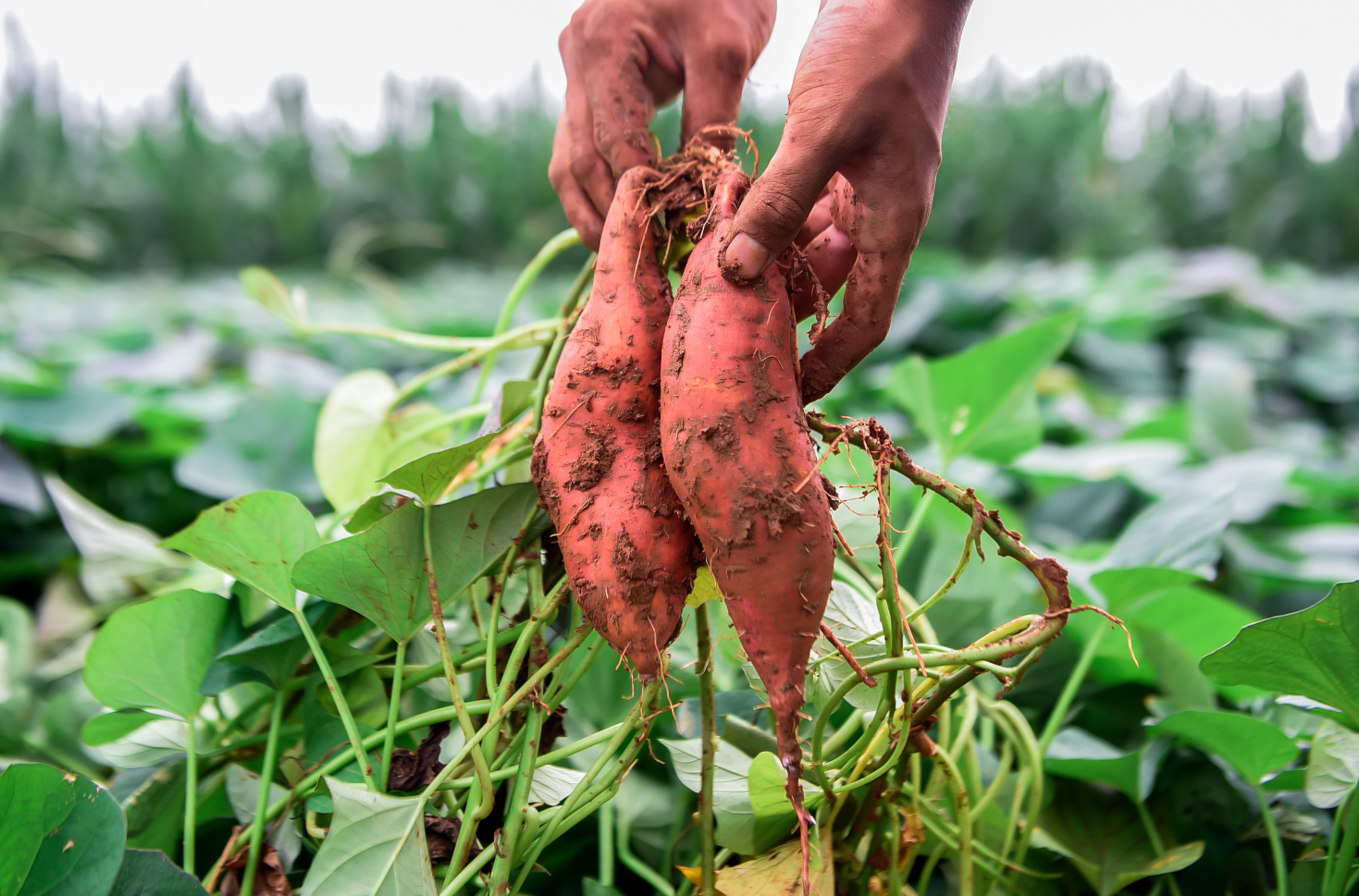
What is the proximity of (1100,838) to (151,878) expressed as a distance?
528 mm

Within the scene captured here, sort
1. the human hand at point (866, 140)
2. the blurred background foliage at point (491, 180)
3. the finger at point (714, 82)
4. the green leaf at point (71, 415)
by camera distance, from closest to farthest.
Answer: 1. the human hand at point (866, 140)
2. the finger at point (714, 82)
3. the green leaf at point (71, 415)
4. the blurred background foliage at point (491, 180)

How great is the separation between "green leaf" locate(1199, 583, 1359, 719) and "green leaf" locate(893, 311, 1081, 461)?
9.4 inches

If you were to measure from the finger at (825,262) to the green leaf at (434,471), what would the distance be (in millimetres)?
159

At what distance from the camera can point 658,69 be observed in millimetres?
409

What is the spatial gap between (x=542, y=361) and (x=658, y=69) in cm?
18

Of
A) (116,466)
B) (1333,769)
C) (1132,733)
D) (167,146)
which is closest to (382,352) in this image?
A: (116,466)

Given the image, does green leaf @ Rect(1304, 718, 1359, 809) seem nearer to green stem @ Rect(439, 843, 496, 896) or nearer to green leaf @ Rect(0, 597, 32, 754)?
green stem @ Rect(439, 843, 496, 896)

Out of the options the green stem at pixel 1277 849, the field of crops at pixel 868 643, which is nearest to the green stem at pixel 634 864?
the field of crops at pixel 868 643

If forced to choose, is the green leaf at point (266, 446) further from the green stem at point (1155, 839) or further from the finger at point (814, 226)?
the green stem at point (1155, 839)

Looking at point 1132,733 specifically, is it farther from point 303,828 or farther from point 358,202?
point 358,202

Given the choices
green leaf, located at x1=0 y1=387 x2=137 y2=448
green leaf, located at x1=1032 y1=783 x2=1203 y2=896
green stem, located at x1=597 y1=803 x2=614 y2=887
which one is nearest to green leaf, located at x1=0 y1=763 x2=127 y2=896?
green stem, located at x1=597 y1=803 x2=614 y2=887

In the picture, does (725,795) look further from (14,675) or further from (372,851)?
(14,675)

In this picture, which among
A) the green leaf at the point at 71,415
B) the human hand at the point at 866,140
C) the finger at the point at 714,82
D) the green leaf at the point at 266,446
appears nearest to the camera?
the human hand at the point at 866,140

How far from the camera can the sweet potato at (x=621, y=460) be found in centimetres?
31
